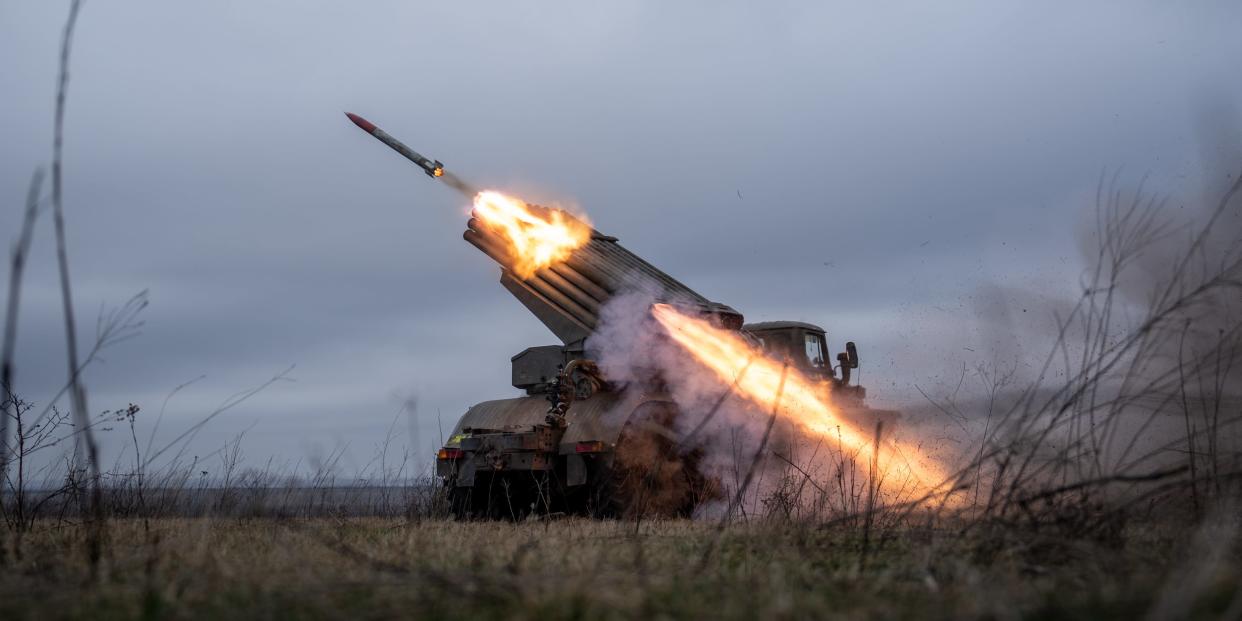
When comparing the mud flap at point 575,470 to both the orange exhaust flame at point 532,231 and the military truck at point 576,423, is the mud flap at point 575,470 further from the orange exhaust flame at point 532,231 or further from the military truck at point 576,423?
the orange exhaust flame at point 532,231

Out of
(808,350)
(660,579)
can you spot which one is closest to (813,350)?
(808,350)

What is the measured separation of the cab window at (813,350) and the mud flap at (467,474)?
A: 234 inches

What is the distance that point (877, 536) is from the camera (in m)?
7.52

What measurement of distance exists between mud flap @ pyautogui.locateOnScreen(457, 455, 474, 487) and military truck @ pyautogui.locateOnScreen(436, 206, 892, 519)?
2 centimetres

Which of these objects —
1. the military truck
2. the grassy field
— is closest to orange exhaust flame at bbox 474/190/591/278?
the military truck

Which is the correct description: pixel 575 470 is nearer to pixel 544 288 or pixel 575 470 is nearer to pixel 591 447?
pixel 591 447

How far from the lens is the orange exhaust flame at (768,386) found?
49.0 feet

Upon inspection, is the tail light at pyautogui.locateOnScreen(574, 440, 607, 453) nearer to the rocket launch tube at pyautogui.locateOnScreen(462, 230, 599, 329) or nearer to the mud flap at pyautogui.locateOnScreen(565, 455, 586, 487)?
the mud flap at pyautogui.locateOnScreen(565, 455, 586, 487)

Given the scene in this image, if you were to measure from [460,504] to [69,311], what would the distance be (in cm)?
1211

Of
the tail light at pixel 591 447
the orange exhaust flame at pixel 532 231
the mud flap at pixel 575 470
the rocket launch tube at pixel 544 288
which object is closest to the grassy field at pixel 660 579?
the tail light at pixel 591 447

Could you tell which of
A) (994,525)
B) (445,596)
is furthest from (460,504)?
(445,596)

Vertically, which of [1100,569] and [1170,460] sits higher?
[1170,460]

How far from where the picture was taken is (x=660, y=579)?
184 inches

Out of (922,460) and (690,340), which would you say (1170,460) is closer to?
(922,460)
